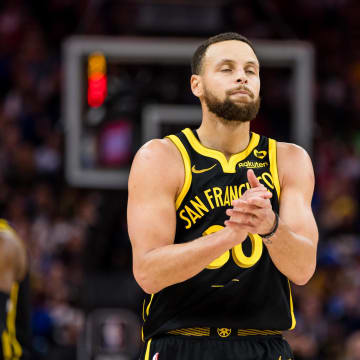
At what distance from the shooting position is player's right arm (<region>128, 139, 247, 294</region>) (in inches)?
136

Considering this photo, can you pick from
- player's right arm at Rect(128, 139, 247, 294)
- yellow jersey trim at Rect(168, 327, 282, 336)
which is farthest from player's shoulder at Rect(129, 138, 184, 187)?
yellow jersey trim at Rect(168, 327, 282, 336)

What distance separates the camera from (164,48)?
8281 mm

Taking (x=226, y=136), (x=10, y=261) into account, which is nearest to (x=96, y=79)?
(x=10, y=261)

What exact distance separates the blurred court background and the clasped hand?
11.2ft

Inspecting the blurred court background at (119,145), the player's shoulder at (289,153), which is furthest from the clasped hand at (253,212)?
the blurred court background at (119,145)

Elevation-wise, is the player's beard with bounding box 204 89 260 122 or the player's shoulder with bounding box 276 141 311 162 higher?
the player's beard with bounding box 204 89 260 122

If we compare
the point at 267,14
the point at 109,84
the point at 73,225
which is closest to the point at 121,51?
the point at 109,84

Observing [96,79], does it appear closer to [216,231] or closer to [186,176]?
[186,176]

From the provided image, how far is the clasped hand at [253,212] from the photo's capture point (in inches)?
132

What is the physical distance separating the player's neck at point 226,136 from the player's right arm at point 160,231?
0.19 meters

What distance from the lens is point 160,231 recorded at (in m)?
3.66

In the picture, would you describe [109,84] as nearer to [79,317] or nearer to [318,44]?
[79,317]

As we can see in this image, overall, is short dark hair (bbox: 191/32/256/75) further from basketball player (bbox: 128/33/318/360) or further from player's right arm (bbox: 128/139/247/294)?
player's right arm (bbox: 128/139/247/294)

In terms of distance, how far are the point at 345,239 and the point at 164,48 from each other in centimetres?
477
